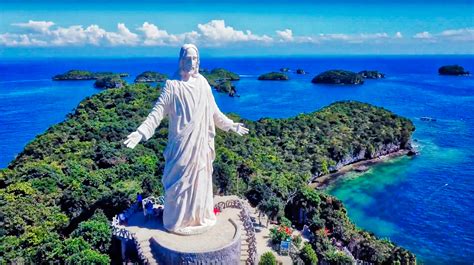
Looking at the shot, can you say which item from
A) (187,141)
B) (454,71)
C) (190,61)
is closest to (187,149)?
(187,141)

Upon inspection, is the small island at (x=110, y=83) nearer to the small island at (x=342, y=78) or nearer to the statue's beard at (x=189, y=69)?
the small island at (x=342, y=78)

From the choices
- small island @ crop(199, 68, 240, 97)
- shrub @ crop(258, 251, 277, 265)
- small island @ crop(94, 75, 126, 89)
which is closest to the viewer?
shrub @ crop(258, 251, 277, 265)

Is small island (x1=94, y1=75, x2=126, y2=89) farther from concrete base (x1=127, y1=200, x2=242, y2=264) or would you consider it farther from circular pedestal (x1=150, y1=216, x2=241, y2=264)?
circular pedestal (x1=150, y1=216, x2=241, y2=264)

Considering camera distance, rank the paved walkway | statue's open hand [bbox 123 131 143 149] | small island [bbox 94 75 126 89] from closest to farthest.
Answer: statue's open hand [bbox 123 131 143 149] → the paved walkway → small island [bbox 94 75 126 89]

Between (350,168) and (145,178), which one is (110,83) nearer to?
(350,168)

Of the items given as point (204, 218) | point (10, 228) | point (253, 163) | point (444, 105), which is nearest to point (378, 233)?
point (253, 163)

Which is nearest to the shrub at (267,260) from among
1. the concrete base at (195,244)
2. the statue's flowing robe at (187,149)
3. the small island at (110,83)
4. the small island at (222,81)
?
the concrete base at (195,244)

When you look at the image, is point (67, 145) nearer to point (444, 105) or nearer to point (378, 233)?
point (378, 233)

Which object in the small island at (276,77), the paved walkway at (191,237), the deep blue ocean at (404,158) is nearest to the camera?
the paved walkway at (191,237)

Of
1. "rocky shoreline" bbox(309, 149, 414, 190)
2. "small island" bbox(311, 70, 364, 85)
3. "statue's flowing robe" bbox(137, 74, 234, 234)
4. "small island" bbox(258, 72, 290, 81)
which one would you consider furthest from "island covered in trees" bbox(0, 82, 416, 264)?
"small island" bbox(258, 72, 290, 81)
